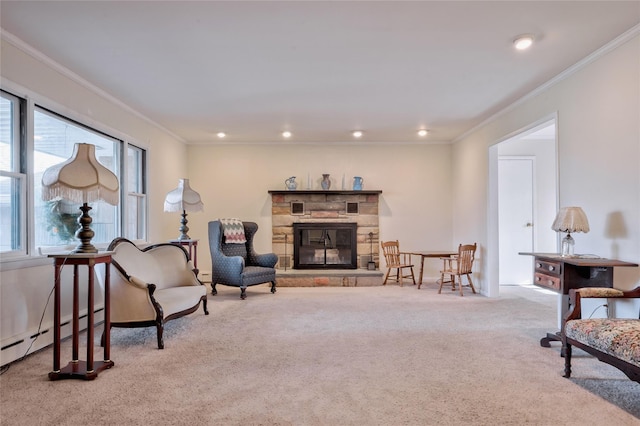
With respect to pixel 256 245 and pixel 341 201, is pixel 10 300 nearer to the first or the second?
pixel 256 245

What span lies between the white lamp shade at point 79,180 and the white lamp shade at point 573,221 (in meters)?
3.53

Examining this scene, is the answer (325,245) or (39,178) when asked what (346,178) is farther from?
(39,178)

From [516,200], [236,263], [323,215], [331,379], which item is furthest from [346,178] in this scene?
[331,379]

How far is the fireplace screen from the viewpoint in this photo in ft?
23.5

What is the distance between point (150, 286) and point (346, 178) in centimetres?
457

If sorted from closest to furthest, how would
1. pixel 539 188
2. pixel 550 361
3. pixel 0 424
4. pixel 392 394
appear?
pixel 0 424
pixel 392 394
pixel 550 361
pixel 539 188

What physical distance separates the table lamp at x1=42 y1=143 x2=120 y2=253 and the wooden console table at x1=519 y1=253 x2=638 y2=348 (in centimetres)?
348

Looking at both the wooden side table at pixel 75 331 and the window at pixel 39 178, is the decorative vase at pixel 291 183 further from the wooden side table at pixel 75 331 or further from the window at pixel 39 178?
the wooden side table at pixel 75 331

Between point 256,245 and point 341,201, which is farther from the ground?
point 341,201

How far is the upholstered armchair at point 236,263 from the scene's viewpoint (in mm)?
5570

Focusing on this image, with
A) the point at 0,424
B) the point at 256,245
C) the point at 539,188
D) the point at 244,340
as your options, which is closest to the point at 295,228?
the point at 256,245

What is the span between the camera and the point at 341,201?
7.22m

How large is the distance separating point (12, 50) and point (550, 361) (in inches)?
189

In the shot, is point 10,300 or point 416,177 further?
point 416,177
